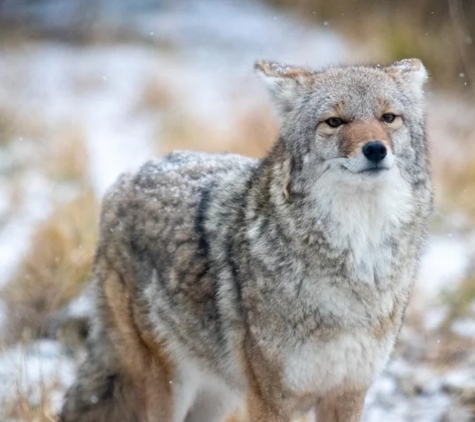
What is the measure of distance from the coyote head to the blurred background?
112cm

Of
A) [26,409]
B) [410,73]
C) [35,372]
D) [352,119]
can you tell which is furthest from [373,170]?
[35,372]

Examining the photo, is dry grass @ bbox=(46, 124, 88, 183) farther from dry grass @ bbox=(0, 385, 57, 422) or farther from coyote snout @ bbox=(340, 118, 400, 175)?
coyote snout @ bbox=(340, 118, 400, 175)

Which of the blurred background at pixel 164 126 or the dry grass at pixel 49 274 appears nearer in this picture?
the blurred background at pixel 164 126

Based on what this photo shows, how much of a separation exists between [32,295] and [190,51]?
825 centimetres

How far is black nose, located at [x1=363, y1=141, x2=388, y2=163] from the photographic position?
3.51m

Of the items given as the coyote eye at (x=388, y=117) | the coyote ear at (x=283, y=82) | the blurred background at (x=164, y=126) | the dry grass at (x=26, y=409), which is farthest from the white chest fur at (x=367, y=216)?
the dry grass at (x=26, y=409)

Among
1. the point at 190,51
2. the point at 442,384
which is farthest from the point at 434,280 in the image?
the point at 190,51

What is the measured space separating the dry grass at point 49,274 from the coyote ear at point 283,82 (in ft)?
9.47

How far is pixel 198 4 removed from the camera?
53.3 feet

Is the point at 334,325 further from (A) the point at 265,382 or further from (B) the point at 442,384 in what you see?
(B) the point at 442,384

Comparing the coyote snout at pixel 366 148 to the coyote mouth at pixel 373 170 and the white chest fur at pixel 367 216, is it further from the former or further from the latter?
the white chest fur at pixel 367 216

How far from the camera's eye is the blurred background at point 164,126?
6117mm

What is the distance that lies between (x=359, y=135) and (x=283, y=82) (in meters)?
0.66

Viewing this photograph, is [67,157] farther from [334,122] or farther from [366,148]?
[366,148]
